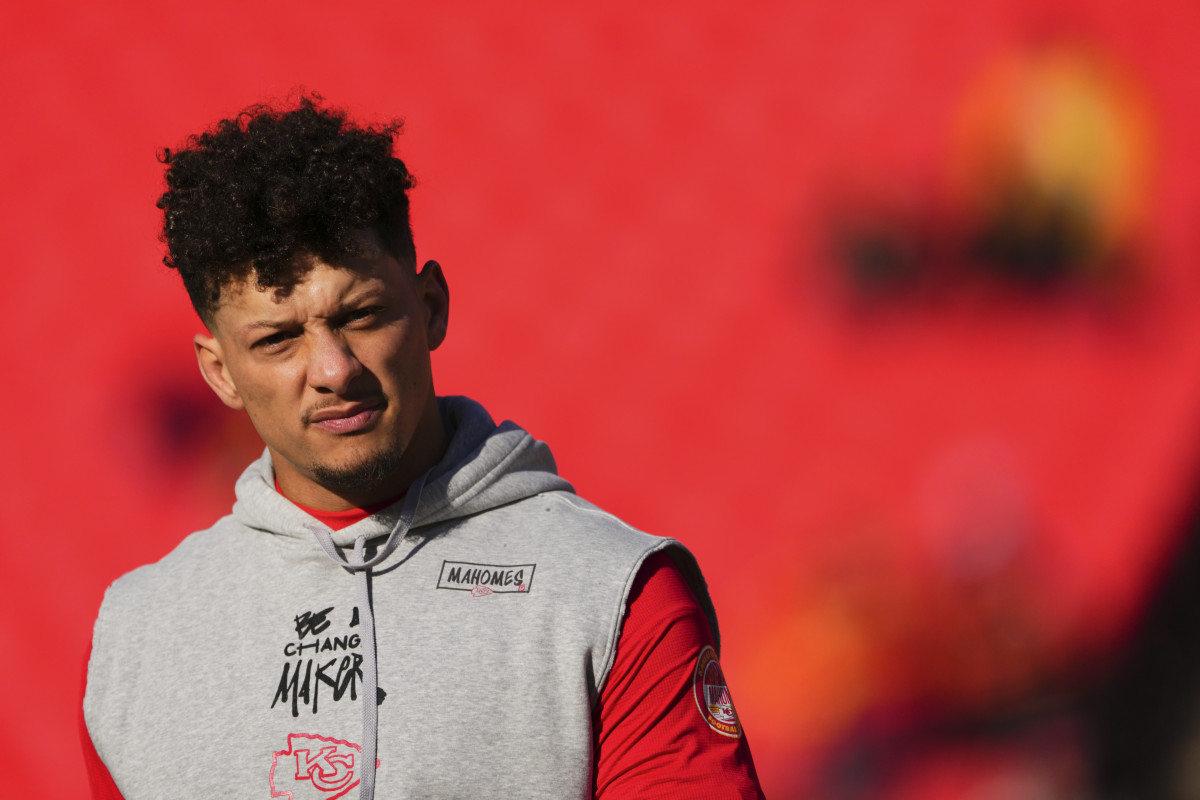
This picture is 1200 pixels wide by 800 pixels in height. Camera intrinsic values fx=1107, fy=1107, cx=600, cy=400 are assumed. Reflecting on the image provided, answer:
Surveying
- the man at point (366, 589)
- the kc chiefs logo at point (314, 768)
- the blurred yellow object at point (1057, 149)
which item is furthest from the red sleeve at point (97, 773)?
the blurred yellow object at point (1057, 149)

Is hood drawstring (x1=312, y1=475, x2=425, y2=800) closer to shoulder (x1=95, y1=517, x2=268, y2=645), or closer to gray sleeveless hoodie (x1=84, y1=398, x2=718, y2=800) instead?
gray sleeveless hoodie (x1=84, y1=398, x2=718, y2=800)

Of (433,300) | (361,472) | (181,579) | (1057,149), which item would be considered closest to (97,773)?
A: (181,579)

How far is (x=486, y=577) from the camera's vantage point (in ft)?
4.45

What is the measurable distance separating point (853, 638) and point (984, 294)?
0.84 m

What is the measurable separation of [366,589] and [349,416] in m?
0.22

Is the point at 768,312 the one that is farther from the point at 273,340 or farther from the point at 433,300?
the point at 273,340

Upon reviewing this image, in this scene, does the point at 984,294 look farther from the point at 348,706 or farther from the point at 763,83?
the point at 348,706

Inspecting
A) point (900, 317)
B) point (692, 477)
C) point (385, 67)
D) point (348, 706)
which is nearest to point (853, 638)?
point (692, 477)

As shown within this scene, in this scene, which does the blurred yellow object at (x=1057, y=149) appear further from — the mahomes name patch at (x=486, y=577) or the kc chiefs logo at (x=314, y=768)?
the kc chiefs logo at (x=314, y=768)

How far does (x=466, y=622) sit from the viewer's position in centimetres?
131

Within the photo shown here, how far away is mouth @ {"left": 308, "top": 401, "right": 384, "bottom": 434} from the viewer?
→ 1341 millimetres

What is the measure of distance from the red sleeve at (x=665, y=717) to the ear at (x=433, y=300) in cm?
43

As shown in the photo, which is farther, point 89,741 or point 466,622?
point 89,741

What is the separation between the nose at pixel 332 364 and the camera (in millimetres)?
1305
